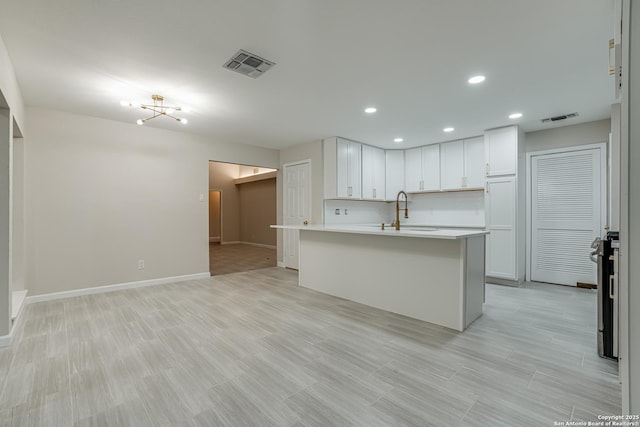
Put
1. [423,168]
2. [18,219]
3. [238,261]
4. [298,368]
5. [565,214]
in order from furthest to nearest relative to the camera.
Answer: [238,261], [423,168], [565,214], [18,219], [298,368]

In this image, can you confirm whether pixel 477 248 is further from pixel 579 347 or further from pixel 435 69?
pixel 435 69

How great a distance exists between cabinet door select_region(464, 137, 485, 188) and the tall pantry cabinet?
44cm

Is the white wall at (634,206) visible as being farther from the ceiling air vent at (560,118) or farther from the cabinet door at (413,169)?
the cabinet door at (413,169)

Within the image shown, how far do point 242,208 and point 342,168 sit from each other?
6626mm

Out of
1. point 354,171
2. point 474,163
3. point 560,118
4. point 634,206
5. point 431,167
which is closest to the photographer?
point 634,206

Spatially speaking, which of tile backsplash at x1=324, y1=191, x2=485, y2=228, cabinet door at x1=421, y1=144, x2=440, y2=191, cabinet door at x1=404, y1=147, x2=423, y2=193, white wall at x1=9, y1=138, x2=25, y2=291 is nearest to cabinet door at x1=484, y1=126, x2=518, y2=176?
tile backsplash at x1=324, y1=191, x2=485, y2=228

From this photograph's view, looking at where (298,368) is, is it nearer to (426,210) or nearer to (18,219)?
(18,219)

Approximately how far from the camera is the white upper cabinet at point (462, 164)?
5.34 metres

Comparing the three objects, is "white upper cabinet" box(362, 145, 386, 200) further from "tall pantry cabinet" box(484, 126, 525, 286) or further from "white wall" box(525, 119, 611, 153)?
"white wall" box(525, 119, 611, 153)

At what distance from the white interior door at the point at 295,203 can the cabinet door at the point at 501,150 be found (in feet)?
10.9

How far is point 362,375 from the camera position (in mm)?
2072

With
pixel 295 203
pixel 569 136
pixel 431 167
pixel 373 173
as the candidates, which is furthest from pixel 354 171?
pixel 569 136

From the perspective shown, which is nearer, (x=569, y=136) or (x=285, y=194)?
(x=569, y=136)

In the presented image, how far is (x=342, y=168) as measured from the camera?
18.3 ft
